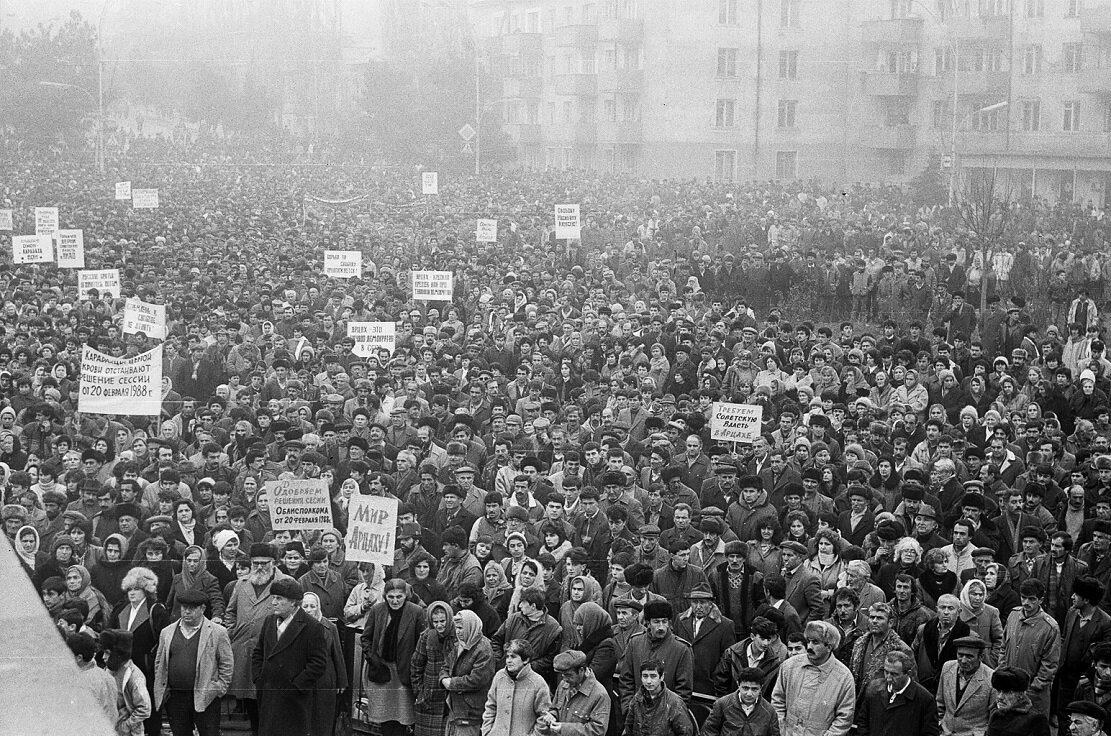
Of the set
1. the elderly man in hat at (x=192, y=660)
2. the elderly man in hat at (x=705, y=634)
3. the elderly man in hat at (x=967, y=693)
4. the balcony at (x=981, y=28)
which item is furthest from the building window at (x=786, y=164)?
the elderly man in hat at (x=192, y=660)

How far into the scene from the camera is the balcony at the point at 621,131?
5401 cm

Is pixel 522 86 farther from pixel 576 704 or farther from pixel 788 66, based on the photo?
pixel 576 704

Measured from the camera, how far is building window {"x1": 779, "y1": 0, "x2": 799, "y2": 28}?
51.2 m

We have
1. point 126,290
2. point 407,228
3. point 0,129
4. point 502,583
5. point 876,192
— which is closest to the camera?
point 502,583

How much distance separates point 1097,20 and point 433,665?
40.0 metres

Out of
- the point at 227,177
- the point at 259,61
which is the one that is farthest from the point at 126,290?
the point at 259,61

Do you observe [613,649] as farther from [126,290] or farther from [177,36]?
[177,36]

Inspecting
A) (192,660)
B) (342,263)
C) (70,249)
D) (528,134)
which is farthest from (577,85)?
(192,660)

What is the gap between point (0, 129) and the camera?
62.1 meters

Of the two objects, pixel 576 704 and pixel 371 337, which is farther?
pixel 371 337

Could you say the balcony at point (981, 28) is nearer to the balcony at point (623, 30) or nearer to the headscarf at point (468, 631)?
the balcony at point (623, 30)

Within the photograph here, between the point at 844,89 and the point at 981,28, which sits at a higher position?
the point at 981,28

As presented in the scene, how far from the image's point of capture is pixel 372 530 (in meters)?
9.83

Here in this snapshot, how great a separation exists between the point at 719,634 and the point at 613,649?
0.72 m
